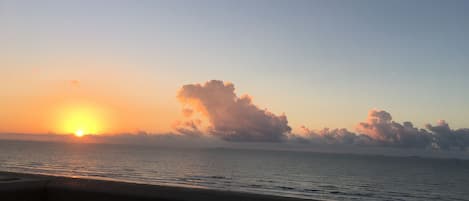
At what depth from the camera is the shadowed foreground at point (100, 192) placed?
255 inches

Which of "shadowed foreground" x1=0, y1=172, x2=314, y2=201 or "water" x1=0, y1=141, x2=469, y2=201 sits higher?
"shadowed foreground" x1=0, y1=172, x2=314, y2=201

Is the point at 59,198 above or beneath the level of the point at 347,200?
above

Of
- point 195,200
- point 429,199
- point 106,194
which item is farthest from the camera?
point 429,199

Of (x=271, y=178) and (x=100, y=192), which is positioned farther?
(x=271, y=178)

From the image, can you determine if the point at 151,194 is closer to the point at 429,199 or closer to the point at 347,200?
the point at 347,200

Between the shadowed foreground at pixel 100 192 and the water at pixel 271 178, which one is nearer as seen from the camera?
the shadowed foreground at pixel 100 192

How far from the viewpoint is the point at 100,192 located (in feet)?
22.4

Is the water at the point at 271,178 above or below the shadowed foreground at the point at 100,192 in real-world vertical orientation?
below

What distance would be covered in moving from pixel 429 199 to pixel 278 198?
150 feet

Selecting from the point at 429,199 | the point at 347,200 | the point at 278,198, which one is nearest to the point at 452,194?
the point at 429,199

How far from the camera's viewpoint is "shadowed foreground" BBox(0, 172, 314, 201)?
6.46 meters

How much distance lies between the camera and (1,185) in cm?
687

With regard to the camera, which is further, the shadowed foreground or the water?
the water

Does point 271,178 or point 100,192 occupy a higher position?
point 100,192
